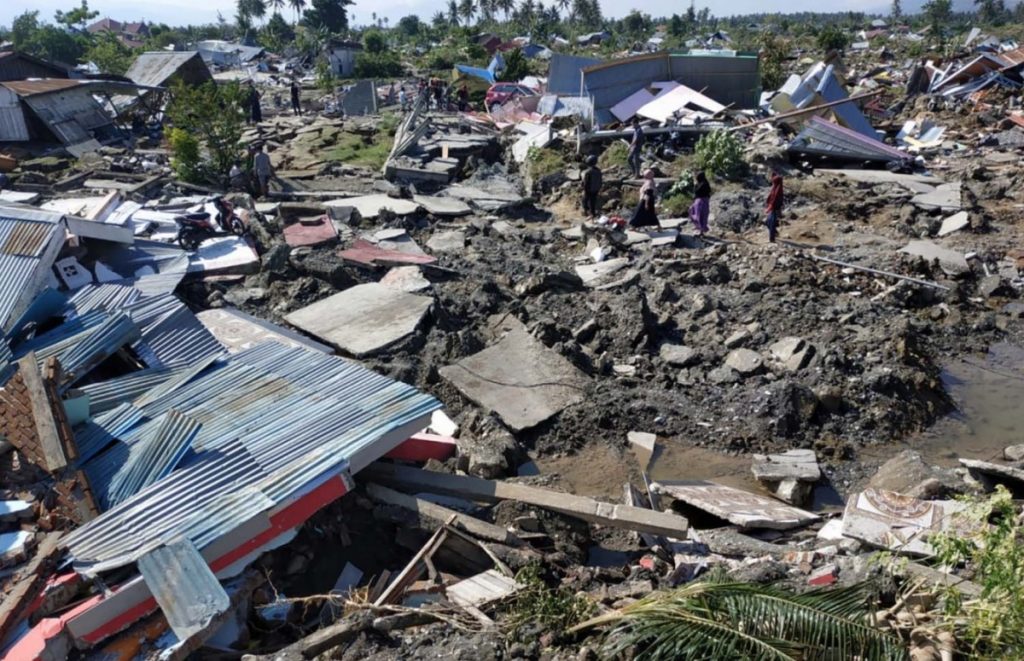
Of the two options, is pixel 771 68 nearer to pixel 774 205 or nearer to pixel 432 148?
pixel 432 148

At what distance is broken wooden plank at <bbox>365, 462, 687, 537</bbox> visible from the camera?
5047 mm

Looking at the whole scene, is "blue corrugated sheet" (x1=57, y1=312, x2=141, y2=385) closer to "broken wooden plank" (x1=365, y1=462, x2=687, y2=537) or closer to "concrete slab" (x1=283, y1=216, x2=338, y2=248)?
"broken wooden plank" (x1=365, y1=462, x2=687, y2=537)

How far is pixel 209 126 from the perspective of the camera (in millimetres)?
14219

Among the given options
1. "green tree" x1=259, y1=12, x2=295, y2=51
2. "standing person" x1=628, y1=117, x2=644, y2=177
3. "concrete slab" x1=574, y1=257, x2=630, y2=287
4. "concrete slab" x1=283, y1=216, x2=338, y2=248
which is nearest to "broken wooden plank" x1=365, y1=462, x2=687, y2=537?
"concrete slab" x1=574, y1=257, x2=630, y2=287

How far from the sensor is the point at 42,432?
189 inches

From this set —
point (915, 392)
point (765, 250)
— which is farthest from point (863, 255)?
point (915, 392)

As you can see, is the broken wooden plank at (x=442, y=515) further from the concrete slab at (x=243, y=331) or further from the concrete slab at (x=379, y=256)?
the concrete slab at (x=379, y=256)

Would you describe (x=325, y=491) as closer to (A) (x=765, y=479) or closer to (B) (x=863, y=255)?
(A) (x=765, y=479)

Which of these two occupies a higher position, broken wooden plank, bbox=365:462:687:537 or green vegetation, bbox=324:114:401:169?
green vegetation, bbox=324:114:401:169

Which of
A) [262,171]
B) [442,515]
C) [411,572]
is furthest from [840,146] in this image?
[411,572]

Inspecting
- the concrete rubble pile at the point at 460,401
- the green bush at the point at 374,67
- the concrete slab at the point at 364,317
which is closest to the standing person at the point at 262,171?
the concrete rubble pile at the point at 460,401

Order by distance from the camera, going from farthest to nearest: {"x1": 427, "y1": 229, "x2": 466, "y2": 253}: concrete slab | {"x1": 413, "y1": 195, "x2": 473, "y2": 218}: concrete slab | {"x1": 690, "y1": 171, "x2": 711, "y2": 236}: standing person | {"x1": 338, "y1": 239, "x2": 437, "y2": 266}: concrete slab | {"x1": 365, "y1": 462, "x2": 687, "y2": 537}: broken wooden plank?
{"x1": 413, "y1": 195, "x2": 473, "y2": 218}: concrete slab, {"x1": 690, "y1": 171, "x2": 711, "y2": 236}: standing person, {"x1": 427, "y1": 229, "x2": 466, "y2": 253}: concrete slab, {"x1": 338, "y1": 239, "x2": 437, "y2": 266}: concrete slab, {"x1": 365, "y1": 462, "x2": 687, "y2": 537}: broken wooden plank

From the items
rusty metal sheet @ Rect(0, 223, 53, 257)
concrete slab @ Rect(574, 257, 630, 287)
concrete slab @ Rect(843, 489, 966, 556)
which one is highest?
rusty metal sheet @ Rect(0, 223, 53, 257)

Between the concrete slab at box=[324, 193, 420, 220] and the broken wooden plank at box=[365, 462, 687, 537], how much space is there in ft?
25.8
